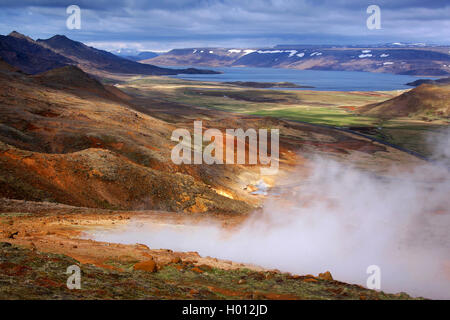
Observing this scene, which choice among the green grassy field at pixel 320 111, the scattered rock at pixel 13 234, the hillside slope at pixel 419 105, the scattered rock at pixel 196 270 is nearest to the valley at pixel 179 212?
the scattered rock at pixel 196 270

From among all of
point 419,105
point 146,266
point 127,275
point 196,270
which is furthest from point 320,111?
point 127,275

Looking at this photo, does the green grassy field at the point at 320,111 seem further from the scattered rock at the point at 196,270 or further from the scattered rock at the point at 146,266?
the scattered rock at the point at 146,266

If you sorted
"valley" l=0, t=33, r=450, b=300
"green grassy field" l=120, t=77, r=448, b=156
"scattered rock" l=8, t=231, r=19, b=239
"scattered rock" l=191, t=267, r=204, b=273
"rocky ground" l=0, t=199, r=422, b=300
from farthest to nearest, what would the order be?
"green grassy field" l=120, t=77, r=448, b=156 → "scattered rock" l=8, t=231, r=19, b=239 → "scattered rock" l=191, t=267, r=204, b=273 → "valley" l=0, t=33, r=450, b=300 → "rocky ground" l=0, t=199, r=422, b=300

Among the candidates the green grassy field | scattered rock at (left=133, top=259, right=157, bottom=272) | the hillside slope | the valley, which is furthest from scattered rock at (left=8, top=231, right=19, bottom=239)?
the hillside slope

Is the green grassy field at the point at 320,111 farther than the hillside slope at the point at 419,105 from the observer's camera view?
No

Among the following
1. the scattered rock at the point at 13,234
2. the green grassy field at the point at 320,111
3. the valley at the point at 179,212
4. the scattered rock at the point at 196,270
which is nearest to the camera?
the valley at the point at 179,212

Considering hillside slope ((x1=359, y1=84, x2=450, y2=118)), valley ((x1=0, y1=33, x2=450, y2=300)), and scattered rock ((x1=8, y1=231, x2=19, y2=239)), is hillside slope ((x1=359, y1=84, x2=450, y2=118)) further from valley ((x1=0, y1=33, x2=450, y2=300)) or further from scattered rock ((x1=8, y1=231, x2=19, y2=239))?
scattered rock ((x1=8, y1=231, x2=19, y2=239))

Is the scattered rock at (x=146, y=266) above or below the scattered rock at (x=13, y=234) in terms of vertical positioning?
below

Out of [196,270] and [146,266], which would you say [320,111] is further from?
[146,266]

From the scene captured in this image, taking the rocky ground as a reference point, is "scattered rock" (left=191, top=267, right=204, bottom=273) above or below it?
below

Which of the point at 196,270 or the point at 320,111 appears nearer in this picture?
the point at 196,270

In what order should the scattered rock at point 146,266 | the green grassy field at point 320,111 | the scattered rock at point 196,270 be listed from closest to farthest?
the scattered rock at point 146,266, the scattered rock at point 196,270, the green grassy field at point 320,111

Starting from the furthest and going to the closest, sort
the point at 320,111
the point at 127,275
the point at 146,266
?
the point at 320,111 → the point at 146,266 → the point at 127,275

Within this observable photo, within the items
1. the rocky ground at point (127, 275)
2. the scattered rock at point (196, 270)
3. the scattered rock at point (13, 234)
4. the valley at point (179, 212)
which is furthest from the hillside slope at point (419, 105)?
the scattered rock at point (13, 234)
